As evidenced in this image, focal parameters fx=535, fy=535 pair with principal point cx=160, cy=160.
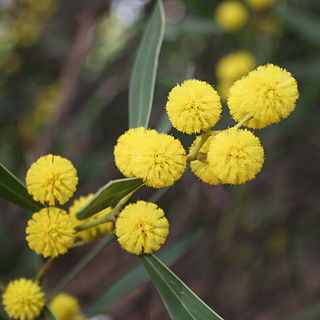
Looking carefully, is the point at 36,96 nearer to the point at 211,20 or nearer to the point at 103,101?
the point at 103,101

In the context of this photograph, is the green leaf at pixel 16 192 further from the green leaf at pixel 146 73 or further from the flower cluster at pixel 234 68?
the flower cluster at pixel 234 68

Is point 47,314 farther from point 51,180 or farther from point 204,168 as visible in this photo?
point 204,168

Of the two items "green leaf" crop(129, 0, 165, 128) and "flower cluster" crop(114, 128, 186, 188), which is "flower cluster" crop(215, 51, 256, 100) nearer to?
"green leaf" crop(129, 0, 165, 128)

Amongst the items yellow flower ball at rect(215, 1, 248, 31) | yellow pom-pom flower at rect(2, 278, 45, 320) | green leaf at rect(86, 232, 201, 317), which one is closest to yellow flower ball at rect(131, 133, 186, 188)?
yellow pom-pom flower at rect(2, 278, 45, 320)

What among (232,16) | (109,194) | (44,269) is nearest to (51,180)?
(109,194)

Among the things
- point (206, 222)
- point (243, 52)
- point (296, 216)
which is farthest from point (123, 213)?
point (296, 216)
